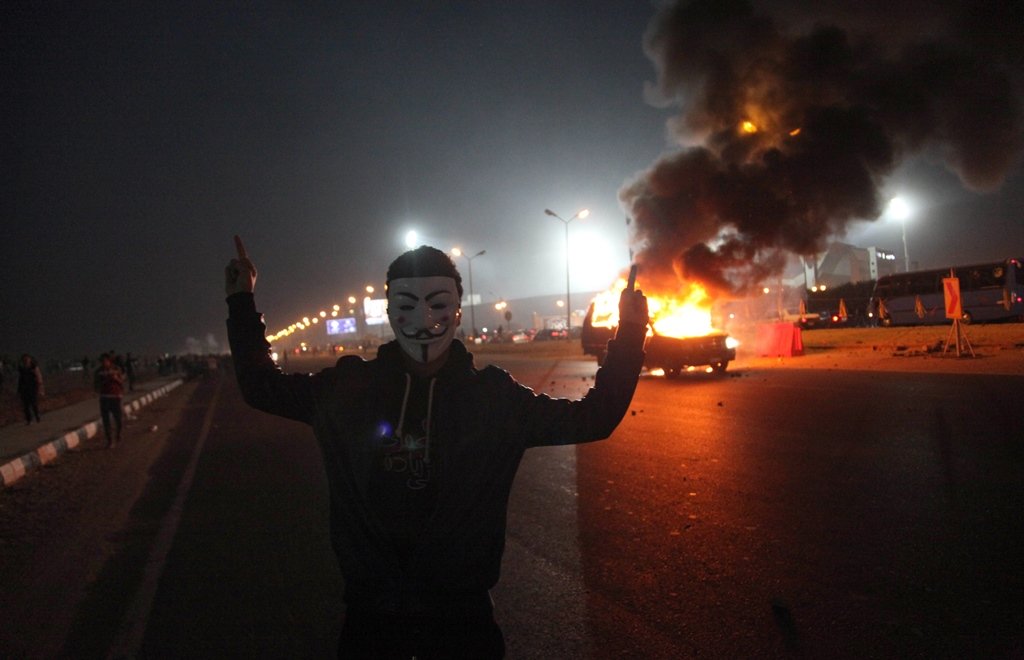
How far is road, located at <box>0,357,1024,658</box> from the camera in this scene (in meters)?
3.21

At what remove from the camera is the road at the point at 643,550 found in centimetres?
321

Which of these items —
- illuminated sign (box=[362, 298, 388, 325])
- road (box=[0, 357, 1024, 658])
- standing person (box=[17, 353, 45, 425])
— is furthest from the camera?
illuminated sign (box=[362, 298, 388, 325])

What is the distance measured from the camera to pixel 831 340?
78.1ft

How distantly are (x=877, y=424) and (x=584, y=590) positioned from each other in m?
6.41

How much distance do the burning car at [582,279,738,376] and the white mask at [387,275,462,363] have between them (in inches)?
477

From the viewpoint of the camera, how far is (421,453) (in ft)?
5.56

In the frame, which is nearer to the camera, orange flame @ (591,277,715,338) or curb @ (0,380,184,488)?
curb @ (0,380,184,488)

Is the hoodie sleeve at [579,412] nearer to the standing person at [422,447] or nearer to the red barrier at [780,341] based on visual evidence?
Result: the standing person at [422,447]

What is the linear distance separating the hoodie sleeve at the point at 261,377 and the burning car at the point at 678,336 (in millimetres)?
12280

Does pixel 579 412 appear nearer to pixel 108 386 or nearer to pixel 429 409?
pixel 429 409

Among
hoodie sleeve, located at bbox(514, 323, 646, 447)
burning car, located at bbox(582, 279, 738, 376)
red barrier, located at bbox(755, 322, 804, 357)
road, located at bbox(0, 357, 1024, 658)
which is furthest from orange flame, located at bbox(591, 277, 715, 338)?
hoodie sleeve, located at bbox(514, 323, 646, 447)

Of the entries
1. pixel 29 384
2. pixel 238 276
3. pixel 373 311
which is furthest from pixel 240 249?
pixel 373 311

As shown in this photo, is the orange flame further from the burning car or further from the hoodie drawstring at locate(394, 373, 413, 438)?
the hoodie drawstring at locate(394, 373, 413, 438)

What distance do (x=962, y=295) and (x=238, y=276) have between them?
34.3 m
